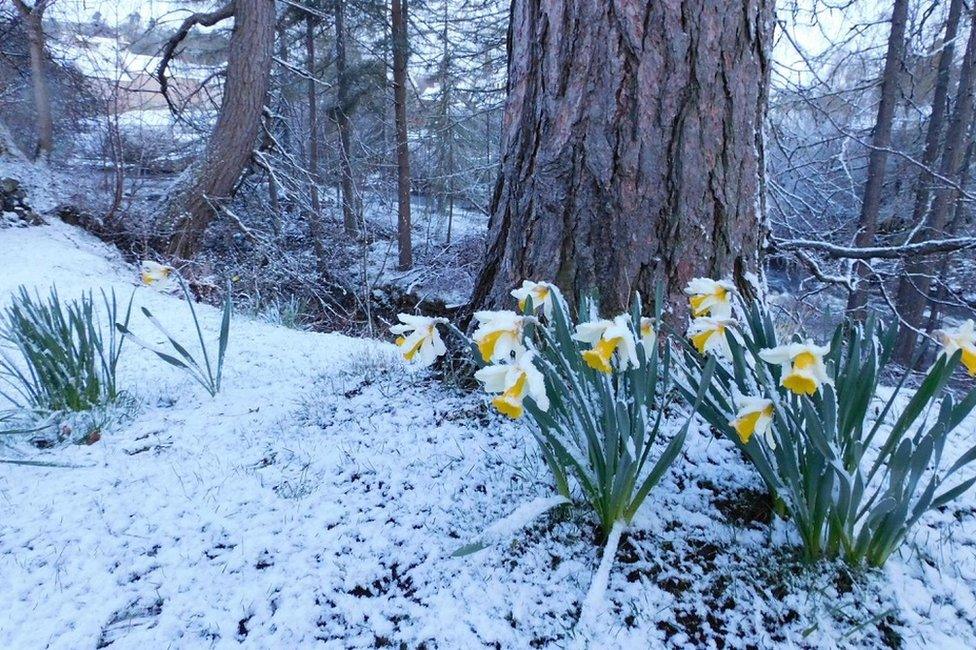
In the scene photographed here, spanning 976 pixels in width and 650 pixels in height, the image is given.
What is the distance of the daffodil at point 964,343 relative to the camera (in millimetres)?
964

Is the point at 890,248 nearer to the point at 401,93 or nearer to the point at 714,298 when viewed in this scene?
the point at 714,298

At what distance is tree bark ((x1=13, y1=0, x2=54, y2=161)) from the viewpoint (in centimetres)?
879

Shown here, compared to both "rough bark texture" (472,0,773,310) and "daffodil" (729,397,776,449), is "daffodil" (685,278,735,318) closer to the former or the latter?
"daffodil" (729,397,776,449)

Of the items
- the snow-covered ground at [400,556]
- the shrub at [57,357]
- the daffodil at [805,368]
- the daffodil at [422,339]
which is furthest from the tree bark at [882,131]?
the shrub at [57,357]

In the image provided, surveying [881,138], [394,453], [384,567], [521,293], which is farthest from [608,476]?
[881,138]

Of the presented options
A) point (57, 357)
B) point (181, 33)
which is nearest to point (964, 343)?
point (57, 357)

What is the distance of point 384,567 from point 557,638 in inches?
17.3

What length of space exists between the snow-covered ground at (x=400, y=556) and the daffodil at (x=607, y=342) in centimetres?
53

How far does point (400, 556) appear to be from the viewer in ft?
4.35

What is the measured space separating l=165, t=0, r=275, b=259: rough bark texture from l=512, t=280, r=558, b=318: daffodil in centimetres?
657

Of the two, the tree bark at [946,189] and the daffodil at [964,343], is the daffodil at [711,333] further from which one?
the tree bark at [946,189]

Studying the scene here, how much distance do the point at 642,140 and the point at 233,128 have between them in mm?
6475

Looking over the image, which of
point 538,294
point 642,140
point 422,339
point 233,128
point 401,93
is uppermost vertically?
point 401,93

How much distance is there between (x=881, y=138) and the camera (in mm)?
7707
